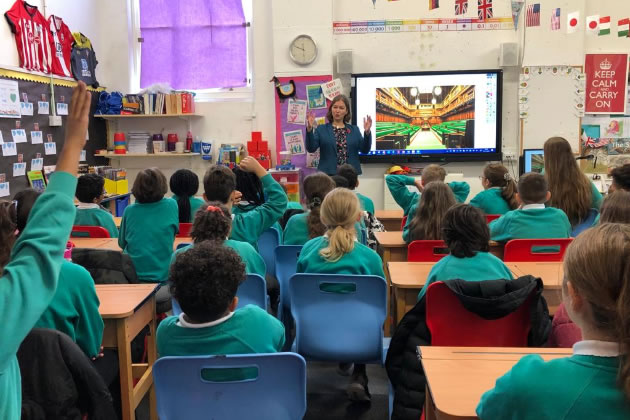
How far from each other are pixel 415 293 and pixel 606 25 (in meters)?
5.62

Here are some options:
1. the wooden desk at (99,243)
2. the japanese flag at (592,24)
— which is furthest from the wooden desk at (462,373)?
the japanese flag at (592,24)

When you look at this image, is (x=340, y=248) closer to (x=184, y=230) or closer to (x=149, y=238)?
(x=149, y=238)

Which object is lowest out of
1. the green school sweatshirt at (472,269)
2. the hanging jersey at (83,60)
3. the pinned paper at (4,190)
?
the green school sweatshirt at (472,269)

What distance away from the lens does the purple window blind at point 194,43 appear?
22.9 ft

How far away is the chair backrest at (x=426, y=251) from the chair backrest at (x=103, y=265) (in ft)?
4.75

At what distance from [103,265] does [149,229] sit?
591 millimetres

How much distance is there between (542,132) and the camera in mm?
6555

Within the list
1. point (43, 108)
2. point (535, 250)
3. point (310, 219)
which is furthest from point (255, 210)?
point (43, 108)

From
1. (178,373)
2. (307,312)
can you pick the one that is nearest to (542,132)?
(307,312)

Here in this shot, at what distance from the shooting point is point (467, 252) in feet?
7.20

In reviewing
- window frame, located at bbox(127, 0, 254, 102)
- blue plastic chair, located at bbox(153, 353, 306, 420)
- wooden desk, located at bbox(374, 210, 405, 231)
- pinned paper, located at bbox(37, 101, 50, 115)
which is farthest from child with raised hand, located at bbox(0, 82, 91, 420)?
window frame, located at bbox(127, 0, 254, 102)

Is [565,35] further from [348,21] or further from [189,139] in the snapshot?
[189,139]

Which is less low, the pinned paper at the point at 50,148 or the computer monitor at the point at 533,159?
the pinned paper at the point at 50,148

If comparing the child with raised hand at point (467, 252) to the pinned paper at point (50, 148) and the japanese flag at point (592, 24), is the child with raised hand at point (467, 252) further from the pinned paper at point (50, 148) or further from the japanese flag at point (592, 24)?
the japanese flag at point (592, 24)
